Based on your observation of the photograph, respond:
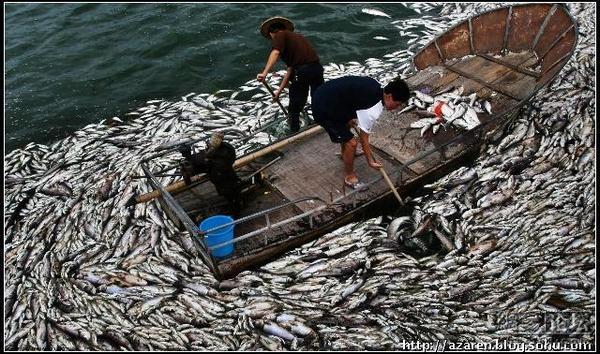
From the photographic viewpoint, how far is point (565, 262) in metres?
6.71

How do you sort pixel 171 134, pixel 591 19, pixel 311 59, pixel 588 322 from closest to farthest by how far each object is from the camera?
pixel 588 322 → pixel 311 59 → pixel 171 134 → pixel 591 19

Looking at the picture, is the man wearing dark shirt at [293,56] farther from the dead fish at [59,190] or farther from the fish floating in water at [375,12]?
the fish floating in water at [375,12]

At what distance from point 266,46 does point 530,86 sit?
769cm

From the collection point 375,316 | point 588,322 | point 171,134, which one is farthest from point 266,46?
point 588,322

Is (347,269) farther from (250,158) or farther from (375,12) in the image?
(375,12)

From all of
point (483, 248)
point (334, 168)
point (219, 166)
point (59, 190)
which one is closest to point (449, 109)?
point (334, 168)

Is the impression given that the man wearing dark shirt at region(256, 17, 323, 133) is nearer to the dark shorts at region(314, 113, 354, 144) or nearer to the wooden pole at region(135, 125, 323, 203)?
the wooden pole at region(135, 125, 323, 203)

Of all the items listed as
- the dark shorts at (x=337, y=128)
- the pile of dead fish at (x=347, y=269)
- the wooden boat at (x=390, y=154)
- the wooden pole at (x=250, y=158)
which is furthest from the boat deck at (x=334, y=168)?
the dark shorts at (x=337, y=128)

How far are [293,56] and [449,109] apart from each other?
2.93m

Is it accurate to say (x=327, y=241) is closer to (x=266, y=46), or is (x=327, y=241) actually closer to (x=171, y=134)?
(x=171, y=134)

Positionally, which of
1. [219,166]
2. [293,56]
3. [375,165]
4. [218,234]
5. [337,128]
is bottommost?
[218,234]

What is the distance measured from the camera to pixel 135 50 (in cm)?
1473

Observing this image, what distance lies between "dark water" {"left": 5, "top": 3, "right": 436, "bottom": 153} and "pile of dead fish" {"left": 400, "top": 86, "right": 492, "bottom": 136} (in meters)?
4.55

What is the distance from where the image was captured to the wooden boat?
6.98 metres
